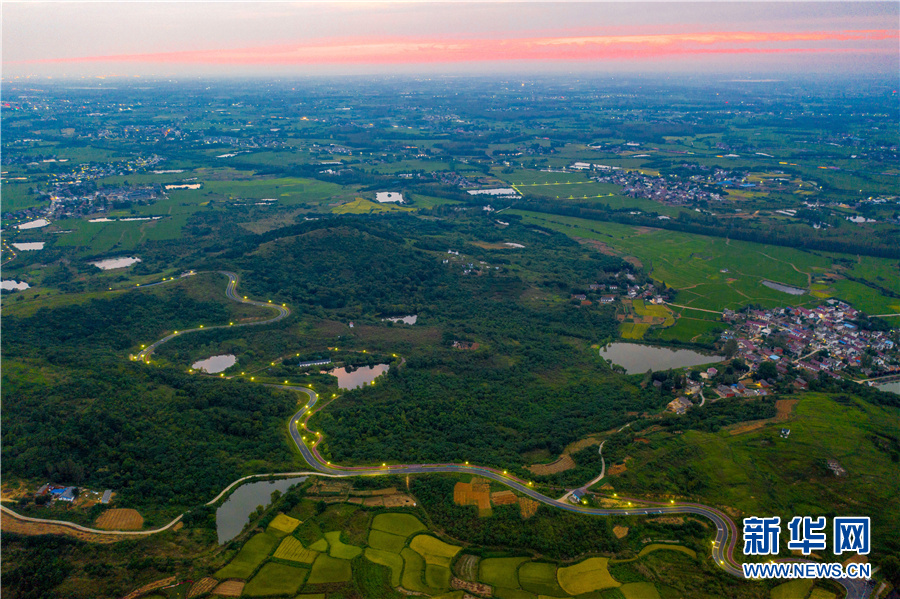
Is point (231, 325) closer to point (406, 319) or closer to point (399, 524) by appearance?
point (406, 319)

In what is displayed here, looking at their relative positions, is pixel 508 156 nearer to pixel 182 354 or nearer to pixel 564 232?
pixel 564 232

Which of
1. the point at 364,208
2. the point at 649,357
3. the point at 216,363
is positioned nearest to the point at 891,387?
the point at 649,357

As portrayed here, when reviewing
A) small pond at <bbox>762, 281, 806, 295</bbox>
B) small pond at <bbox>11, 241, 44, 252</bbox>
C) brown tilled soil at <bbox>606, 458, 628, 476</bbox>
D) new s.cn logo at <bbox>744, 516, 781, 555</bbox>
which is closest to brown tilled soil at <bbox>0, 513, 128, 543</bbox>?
brown tilled soil at <bbox>606, 458, 628, 476</bbox>

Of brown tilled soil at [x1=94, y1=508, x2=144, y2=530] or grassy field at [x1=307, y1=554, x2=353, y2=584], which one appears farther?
brown tilled soil at [x1=94, y1=508, x2=144, y2=530]

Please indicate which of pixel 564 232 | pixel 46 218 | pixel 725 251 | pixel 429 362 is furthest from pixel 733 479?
pixel 46 218

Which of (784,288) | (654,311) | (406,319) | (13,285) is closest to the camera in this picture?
(406,319)

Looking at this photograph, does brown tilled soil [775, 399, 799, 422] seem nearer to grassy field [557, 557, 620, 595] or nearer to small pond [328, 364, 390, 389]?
grassy field [557, 557, 620, 595]

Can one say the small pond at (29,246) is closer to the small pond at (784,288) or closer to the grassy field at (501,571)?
the grassy field at (501,571)
